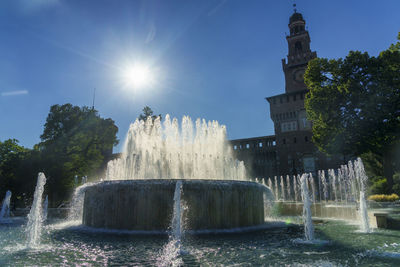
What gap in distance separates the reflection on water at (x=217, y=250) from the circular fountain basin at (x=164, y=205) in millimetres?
636

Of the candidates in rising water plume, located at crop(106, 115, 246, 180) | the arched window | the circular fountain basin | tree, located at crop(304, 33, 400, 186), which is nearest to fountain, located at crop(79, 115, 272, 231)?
the circular fountain basin

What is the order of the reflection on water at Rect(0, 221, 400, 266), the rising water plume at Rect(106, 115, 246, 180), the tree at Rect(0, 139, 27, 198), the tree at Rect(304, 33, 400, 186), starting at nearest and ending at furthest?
the reflection on water at Rect(0, 221, 400, 266), the rising water plume at Rect(106, 115, 246, 180), the tree at Rect(304, 33, 400, 186), the tree at Rect(0, 139, 27, 198)

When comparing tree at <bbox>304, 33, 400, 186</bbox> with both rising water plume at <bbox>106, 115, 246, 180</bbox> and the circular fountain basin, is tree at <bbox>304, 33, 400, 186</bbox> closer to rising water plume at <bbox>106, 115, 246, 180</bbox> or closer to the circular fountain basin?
rising water plume at <bbox>106, 115, 246, 180</bbox>

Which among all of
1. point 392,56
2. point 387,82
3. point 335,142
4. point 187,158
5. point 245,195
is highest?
point 392,56

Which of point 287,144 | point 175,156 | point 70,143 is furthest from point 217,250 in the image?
point 287,144

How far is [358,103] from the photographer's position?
17094mm

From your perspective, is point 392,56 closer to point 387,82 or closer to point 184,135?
point 387,82

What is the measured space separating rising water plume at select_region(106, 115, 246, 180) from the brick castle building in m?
24.2

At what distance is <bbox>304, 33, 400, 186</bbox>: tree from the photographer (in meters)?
16.2

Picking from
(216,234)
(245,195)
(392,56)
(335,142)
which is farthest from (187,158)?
(392,56)

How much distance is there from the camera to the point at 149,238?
623cm

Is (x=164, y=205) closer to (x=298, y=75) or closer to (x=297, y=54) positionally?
(x=298, y=75)

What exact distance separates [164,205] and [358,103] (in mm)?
15631

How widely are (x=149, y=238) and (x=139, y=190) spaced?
1488 mm
